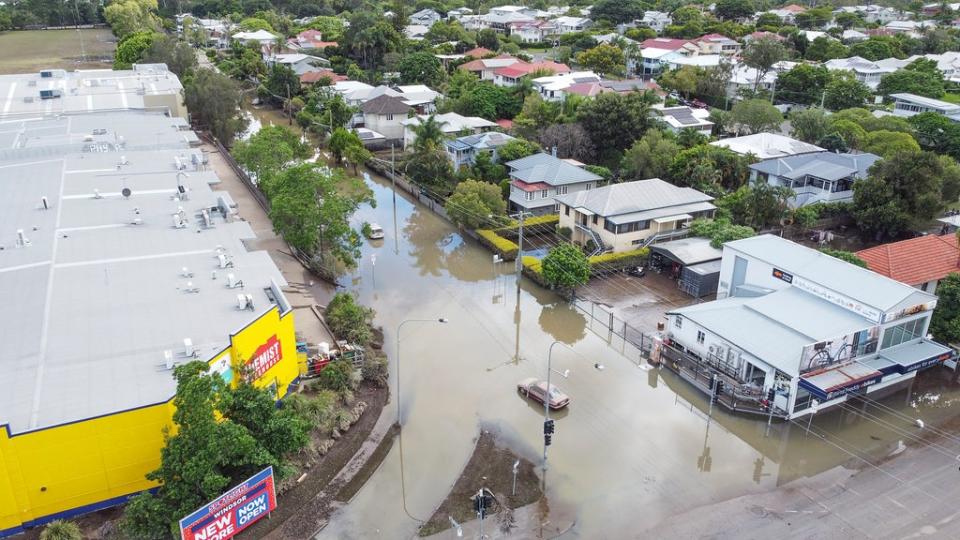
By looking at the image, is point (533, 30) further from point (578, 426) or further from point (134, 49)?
point (578, 426)

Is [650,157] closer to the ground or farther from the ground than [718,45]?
closer to the ground

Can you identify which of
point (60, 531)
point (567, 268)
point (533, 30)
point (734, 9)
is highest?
point (734, 9)

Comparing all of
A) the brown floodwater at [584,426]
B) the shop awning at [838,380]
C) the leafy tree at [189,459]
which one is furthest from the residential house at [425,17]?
the leafy tree at [189,459]

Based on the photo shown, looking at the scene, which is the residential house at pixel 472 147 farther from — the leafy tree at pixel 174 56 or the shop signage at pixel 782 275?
the leafy tree at pixel 174 56

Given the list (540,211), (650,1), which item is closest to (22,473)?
(540,211)

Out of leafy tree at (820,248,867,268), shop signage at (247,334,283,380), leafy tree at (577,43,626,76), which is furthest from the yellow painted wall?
leafy tree at (577,43,626,76)

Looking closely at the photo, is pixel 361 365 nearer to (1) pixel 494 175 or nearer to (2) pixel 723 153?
(1) pixel 494 175

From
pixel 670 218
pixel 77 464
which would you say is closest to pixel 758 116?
pixel 670 218

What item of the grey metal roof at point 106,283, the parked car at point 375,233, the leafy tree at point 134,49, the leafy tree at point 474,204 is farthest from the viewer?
the leafy tree at point 134,49
